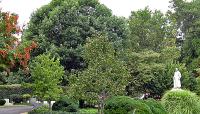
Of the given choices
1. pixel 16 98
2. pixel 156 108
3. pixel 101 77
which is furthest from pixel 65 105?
pixel 16 98

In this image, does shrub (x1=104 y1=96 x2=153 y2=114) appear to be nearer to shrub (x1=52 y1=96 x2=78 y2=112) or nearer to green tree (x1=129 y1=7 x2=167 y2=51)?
shrub (x1=52 y1=96 x2=78 y2=112)

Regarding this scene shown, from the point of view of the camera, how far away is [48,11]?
53.6 m

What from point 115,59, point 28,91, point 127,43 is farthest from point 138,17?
point 115,59

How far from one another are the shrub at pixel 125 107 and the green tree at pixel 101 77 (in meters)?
3.26

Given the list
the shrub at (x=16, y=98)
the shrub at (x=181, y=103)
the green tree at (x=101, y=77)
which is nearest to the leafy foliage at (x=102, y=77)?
the green tree at (x=101, y=77)

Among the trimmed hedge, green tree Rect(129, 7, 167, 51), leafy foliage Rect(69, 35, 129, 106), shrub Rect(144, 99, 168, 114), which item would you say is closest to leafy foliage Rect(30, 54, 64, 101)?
leafy foliage Rect(69, 35, 129, 106)

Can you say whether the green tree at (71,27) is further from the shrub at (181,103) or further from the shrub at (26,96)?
the shrub at (181,103)

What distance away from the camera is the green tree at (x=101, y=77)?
89.1 feet

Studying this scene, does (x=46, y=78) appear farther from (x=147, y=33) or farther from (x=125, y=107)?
(x=147, y=33)

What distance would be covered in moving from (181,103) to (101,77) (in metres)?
4.72

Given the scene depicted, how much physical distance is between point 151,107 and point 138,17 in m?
35.8

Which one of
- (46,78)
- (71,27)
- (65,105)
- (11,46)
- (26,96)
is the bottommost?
(65,105)

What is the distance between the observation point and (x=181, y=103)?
25.8 metres

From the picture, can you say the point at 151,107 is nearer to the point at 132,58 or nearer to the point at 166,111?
the point at 166,111
